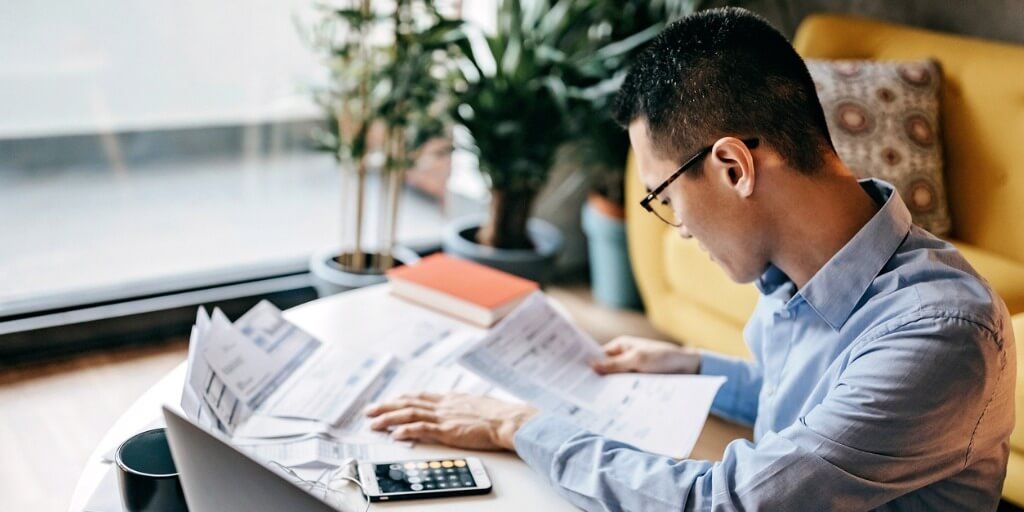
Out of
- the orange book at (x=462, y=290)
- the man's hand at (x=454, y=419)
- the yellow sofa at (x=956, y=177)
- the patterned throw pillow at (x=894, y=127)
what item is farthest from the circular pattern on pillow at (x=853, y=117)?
the man's hand at (x=454, y=419)

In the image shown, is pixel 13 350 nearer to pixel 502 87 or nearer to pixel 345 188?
pixel 345 188

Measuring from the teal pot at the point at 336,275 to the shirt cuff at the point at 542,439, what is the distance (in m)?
1.46

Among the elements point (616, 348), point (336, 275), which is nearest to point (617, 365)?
point (616, 348)

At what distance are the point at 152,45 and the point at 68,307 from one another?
72 cm

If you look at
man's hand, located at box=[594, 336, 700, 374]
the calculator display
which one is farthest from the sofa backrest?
the calculator display

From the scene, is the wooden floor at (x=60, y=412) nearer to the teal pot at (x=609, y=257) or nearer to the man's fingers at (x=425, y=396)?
the man's fingers at (x=425, y=396)

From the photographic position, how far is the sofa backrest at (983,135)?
2.23m

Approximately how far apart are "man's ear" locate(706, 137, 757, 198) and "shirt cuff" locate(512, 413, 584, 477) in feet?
1.09

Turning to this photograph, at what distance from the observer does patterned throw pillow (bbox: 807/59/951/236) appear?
2.23 meters

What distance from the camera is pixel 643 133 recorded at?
115cm

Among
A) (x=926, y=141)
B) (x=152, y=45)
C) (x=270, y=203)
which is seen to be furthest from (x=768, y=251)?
(x=270, y=203)

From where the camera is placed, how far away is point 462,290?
1.67 meters

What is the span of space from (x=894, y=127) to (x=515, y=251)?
1.08 metres

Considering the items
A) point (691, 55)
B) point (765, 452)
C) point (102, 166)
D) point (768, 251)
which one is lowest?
point (102, 166)
